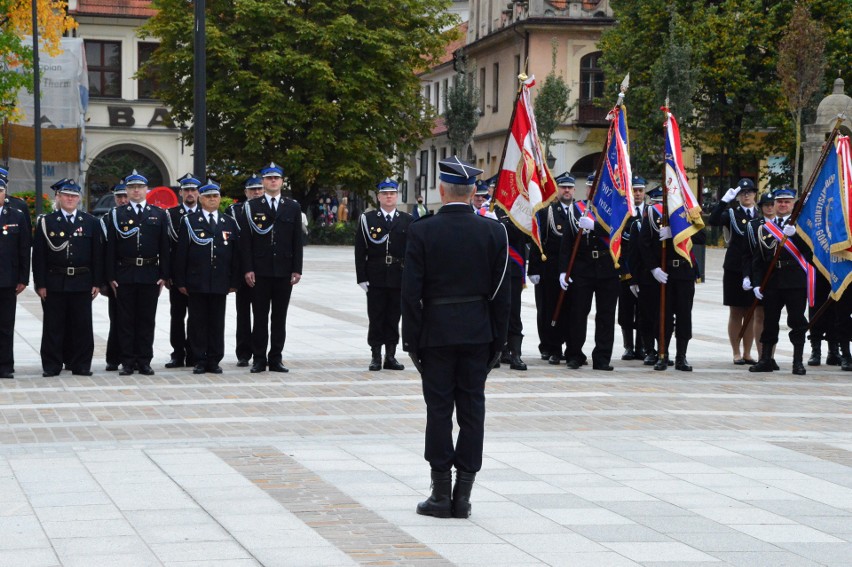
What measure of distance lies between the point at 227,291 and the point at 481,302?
734 cm

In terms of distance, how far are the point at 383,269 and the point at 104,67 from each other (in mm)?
51068

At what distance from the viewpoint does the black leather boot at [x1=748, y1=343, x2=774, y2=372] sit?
15.7m

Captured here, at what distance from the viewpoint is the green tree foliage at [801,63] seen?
45062 millimetres

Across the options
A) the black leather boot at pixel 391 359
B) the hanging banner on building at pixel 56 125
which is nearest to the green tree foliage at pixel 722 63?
the hanging banner on building at pixel 56 125

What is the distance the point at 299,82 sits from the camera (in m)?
52.3

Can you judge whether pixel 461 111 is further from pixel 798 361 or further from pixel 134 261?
pixel 134 261

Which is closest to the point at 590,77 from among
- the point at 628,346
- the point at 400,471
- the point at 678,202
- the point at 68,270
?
the point at 628,346

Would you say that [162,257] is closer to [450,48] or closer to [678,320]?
[678,320]

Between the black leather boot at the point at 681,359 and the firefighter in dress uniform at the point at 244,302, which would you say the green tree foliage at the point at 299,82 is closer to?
the firefighter in dress uniform at the point at 244,302

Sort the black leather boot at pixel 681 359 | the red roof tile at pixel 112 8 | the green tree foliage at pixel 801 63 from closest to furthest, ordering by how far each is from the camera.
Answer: the black leather boot at pixel 681 359 < the green tree foliage at pixel 801 63 < the red roof tile at pixel 112 8

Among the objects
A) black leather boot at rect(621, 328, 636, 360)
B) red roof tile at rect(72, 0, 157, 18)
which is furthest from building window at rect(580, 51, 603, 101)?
black leather boot at rect(621, 328, 636, 360)

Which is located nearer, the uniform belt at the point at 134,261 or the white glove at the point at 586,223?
the uniform belt at the point at 134,261

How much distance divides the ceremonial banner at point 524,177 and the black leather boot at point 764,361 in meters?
2.77

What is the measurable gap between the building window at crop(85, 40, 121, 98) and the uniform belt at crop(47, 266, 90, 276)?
5038cm
